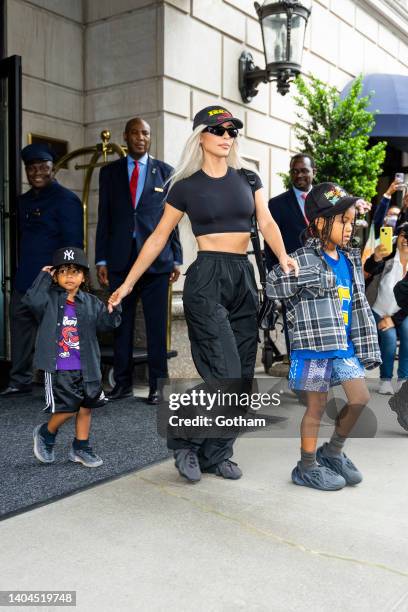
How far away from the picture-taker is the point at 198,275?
141 inches

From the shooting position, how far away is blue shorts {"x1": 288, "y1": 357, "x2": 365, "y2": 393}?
3529mm

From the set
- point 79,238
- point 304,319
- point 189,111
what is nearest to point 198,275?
point 304,319

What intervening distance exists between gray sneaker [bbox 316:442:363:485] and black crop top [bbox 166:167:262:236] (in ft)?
4.40

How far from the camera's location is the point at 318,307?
346cm

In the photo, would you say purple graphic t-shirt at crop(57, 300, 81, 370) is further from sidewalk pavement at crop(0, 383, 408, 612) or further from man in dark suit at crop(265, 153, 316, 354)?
man in dark suit at crop(265, 153, 316, 354)

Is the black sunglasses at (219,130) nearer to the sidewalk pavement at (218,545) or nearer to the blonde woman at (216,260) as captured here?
the blonde woman at (216,260)

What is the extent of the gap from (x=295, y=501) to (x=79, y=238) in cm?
337

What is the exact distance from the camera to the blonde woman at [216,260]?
3.55 meters

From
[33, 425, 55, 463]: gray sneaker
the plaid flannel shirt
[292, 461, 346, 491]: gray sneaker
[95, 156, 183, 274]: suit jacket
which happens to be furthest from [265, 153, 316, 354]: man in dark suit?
[33, 425, 55, 463]: gray sneaker

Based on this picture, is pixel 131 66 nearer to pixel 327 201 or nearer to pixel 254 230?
pixel 254 230

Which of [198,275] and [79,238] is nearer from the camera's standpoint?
[198,275]

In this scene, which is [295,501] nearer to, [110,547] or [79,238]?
[110,547]

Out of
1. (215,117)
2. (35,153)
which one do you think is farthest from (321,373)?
(35,153)

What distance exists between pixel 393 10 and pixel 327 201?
29.7ft
